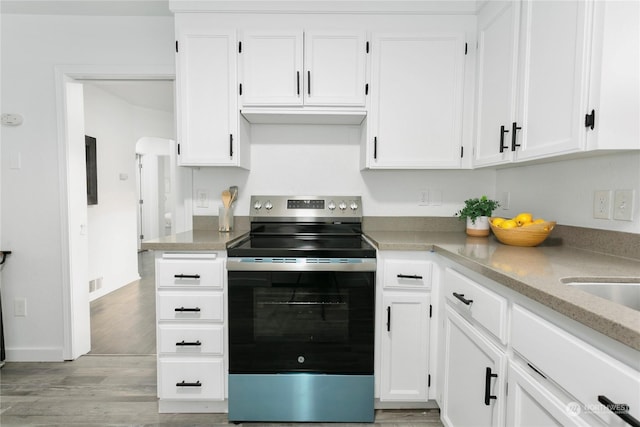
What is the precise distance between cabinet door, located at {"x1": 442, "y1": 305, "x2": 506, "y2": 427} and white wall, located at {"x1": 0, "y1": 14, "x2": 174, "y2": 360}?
2.33 m

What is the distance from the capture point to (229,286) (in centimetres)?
161

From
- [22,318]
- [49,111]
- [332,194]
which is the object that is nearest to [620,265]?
[332,194]

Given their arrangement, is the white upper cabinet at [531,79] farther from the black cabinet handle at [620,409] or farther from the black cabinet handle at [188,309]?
the black cabinet handle at [188,309]

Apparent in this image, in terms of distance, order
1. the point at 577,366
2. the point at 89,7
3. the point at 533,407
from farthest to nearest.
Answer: the point at 89,7
the point at 533,407
the point at 577,366

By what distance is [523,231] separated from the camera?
1.55m

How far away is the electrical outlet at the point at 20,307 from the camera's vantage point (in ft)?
7.38

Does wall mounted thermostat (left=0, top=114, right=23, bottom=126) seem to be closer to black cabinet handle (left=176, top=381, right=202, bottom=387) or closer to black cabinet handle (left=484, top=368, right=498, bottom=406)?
black cabinet handle (left=176, top=381, right=202, bottom=387)

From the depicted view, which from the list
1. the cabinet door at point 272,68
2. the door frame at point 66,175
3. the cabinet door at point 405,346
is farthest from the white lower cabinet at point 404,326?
the door frame at point 66,175

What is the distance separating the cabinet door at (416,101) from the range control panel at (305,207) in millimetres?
374

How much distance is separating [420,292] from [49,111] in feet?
8.53

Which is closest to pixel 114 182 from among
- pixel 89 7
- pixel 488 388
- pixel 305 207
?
pixel 89 7

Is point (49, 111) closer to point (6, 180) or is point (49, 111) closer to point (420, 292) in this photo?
point (6, 180)

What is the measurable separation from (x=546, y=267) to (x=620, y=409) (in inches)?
22.6

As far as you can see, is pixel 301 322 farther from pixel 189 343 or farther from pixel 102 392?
pixel 102 392
